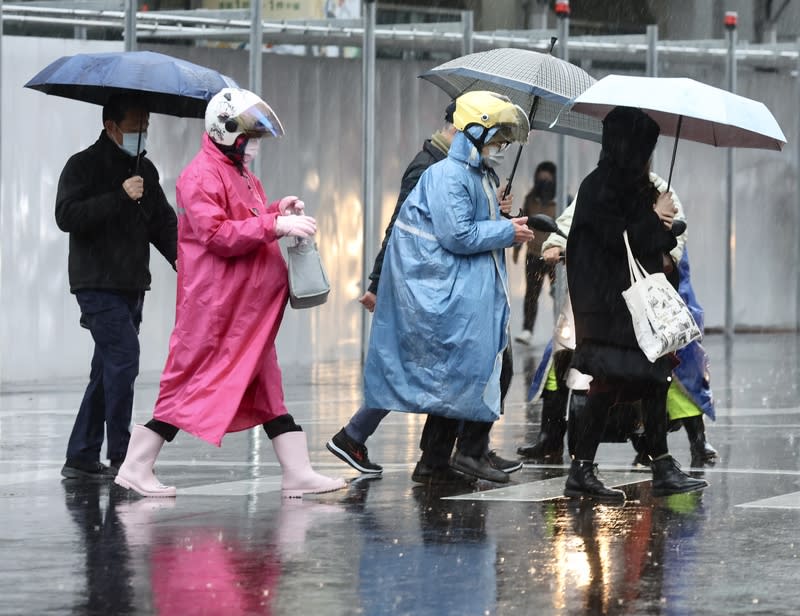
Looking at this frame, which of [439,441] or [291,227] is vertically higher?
[291,227]

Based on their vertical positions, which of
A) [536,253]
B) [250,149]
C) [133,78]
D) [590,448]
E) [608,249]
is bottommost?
[590,448]

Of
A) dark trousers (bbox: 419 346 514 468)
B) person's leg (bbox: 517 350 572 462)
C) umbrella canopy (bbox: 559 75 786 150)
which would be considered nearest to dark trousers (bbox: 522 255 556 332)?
person's leg (bbox: 517 350 572 462)

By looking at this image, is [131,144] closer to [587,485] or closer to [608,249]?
[608,249]

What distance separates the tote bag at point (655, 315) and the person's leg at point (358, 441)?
4.76ft

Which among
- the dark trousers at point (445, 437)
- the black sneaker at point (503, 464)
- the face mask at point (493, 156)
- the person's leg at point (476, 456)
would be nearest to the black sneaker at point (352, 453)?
the dark trousers at point (445, 437)

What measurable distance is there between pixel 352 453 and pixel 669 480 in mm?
1531

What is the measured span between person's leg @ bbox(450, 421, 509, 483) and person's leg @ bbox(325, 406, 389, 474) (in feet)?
1.36

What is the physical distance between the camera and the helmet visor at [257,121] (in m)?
8.48

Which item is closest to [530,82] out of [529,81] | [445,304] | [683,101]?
[529,81]

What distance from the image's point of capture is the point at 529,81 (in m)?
9.53

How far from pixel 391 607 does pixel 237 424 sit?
2683 mm

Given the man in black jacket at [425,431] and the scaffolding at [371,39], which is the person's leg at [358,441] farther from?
the scaffolding at [371,39]

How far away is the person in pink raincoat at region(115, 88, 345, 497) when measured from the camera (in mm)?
8336

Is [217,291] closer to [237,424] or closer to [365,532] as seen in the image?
[237,424]
